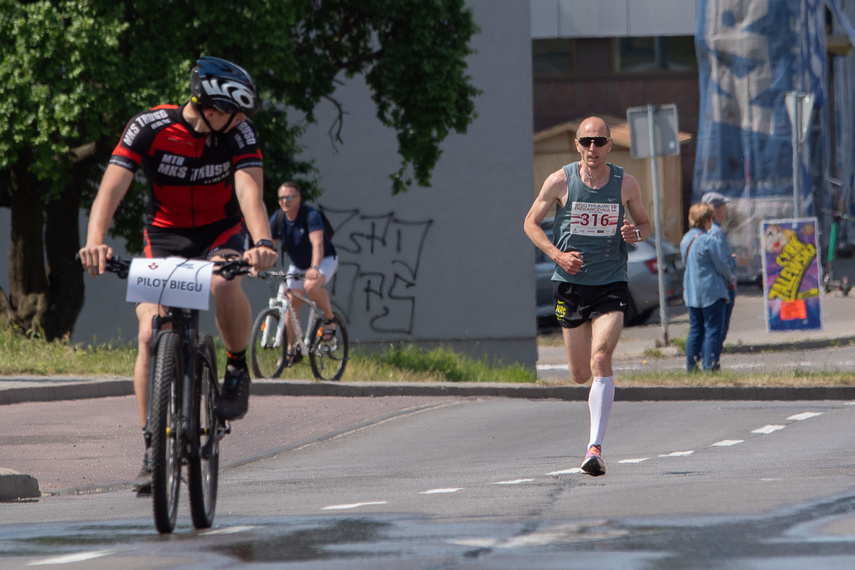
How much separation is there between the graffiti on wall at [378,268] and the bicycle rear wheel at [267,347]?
6.73 meters

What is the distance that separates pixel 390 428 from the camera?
10.4 meters

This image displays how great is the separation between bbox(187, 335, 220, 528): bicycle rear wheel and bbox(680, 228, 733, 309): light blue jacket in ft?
28.3

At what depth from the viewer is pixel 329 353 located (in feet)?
43.5

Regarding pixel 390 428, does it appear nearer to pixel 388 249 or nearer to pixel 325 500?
pixel 325 500

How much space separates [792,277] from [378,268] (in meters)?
5.94

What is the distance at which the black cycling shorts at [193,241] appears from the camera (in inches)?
232

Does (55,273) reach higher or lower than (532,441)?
higher

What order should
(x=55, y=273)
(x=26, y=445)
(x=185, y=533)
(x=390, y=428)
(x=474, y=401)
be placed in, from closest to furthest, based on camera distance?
(x=185, y=533)
(x=26, y=445)
(x=390, y=428)
(x=474, y=401)
(x=55, y=273)

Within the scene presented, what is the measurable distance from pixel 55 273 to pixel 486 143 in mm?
6867

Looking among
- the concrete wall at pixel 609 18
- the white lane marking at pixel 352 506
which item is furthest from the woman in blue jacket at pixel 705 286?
the concrete wall at pixel 609 18

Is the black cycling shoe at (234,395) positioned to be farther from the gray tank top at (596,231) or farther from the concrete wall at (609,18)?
the concrete wall at (609,18)

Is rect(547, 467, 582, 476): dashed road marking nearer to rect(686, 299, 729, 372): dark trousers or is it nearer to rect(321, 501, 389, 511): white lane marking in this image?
rect(321, 501, 389, 511): white lane marking

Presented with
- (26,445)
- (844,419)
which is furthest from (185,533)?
(844,419)

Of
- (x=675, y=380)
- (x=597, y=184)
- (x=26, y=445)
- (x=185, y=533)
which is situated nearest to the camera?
(x=185, y=533)
